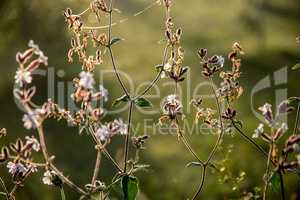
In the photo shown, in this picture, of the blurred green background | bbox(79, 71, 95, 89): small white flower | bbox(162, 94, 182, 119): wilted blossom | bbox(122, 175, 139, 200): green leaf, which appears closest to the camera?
bbox(79, 71, 95, 89): small white flower

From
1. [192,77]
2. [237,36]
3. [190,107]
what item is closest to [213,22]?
[237,36]

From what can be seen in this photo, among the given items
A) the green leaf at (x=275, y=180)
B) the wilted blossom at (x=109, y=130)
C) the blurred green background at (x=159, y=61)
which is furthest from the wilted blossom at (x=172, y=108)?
the blurred green background at (x=159, y=61)

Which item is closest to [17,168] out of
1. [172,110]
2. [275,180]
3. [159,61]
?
[172,110]

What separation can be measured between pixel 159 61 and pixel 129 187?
219cm

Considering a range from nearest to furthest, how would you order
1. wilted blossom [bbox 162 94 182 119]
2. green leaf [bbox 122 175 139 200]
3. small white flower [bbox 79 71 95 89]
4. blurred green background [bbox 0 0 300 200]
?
small white flower [bbox 79 71 95 89] < green leaf [bbox 122 175 139 200] < wilted blossom [bbox 162 94 182 119] < blurred green background [bbox 0 0 300 200]

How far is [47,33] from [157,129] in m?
1.04

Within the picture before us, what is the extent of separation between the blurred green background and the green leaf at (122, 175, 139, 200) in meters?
1.10

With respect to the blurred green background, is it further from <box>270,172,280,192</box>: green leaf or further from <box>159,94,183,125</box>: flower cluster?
<box>270,172,280,192</box>: green leaf

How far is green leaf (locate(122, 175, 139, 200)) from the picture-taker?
3.58ft

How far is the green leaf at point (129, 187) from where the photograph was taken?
3.58ft

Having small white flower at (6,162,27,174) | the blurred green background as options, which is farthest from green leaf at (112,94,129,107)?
the blurred green background

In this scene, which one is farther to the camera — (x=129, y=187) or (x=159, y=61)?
(x=159, y=61)

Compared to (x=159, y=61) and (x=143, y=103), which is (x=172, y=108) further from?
(x=159, y=61)

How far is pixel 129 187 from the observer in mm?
1101
